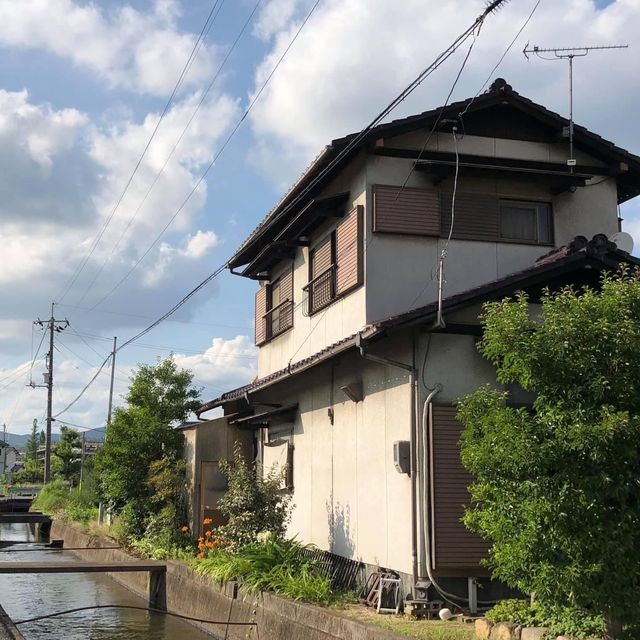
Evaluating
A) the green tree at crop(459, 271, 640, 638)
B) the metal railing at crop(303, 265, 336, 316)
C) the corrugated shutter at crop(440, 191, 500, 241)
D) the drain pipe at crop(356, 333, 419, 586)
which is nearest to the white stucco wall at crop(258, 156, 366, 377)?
the metal railing at crop(303, 265, 336, 316)

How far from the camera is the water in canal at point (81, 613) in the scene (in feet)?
44.2

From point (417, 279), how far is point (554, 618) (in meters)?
6.25

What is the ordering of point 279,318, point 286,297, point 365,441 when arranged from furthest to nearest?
point 279,318 → point 286,297 → point 365,441

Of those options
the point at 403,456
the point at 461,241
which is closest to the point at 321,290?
the point at 461,241

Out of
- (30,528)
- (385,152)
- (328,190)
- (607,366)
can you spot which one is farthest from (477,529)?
(30,528)

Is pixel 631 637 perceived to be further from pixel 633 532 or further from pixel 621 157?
pixel 621 157

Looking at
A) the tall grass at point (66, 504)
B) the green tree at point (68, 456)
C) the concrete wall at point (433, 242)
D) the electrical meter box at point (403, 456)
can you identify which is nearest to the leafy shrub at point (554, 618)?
the electrical meter box at point (403, 456)

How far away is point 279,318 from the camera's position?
1775 centimetres

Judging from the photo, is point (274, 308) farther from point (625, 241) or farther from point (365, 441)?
point (625, 241)

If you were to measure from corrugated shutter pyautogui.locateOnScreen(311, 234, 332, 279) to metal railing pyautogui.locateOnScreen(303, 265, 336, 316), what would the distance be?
5.6 inches

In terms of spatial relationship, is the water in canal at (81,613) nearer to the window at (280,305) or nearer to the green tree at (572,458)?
the window at (280,305)

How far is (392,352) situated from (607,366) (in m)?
4.70

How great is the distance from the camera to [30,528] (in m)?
40.5

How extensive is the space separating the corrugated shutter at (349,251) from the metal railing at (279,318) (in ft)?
10.7
